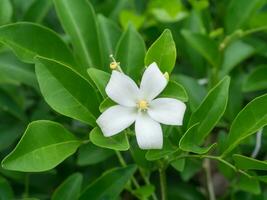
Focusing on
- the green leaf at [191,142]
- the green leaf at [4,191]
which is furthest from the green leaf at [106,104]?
the green leaf at [4,191]

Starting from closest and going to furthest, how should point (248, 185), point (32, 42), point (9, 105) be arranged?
point (32, 42) → point (248, 185) → point (9, 105)

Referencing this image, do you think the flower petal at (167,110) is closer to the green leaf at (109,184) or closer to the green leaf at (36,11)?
the green leaf at (109,184)

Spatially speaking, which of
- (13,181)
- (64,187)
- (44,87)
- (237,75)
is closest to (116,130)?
(44,87)

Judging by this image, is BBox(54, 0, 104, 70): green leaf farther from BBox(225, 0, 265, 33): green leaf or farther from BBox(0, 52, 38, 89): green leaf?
BBox(225, 0, 265, 33): green leaf

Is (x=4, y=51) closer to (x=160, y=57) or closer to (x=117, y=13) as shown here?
(x=117, y=13)

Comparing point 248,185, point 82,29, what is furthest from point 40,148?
point 248,185

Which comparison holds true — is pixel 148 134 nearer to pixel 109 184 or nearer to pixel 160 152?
pixel 160 152

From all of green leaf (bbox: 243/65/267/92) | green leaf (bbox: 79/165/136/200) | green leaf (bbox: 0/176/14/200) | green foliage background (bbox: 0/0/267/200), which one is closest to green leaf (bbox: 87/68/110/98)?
green foliage background (bbox: 0/0/267/200)
